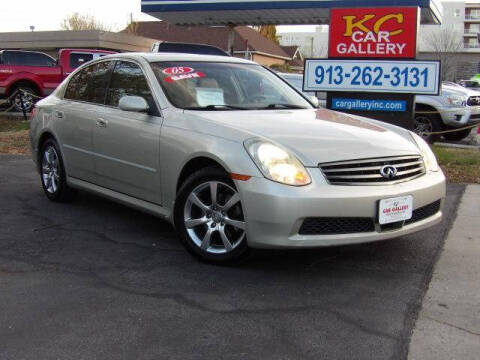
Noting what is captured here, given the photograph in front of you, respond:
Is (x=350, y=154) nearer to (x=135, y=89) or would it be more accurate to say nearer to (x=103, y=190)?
(x=135, y=89)

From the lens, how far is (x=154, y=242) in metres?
4.84

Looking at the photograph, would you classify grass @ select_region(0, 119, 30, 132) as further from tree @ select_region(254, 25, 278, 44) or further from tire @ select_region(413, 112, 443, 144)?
tree @ select_region(254, 25, 278, 44)

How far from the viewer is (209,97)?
4.81 metres

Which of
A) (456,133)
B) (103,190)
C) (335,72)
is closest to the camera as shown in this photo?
(103,190)

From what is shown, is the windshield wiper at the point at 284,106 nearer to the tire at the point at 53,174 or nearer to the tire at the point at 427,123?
the tire at the point at 53,174

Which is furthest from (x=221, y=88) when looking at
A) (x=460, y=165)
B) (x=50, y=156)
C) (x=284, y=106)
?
(x=460, y=165)

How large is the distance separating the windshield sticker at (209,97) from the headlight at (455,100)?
8226 mm

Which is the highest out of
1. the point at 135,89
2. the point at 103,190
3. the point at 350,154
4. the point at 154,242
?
the point at 135,89

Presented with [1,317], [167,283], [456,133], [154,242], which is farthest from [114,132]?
[456,133]

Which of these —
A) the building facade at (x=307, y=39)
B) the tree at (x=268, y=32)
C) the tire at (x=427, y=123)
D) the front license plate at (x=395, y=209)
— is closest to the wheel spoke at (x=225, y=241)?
the front license plate at (x=395, y=209)

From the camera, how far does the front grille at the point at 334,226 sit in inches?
148

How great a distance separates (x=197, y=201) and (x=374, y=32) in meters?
5.50

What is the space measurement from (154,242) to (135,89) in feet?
4.35

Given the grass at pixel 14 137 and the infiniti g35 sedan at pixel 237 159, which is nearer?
the infiniti g35 sedan at pixel 237 159
